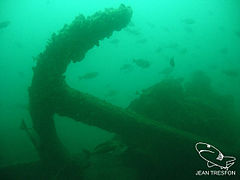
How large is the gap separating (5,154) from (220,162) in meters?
16.3

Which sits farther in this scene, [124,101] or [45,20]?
[45,20]

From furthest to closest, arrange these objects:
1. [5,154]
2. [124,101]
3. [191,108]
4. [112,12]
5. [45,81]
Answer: [124,101] → [5,154] → [191,108] → [112,12] → [45,81]

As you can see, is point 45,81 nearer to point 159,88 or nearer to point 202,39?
point 159,88

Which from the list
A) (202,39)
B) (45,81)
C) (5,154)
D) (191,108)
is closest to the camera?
(45,81)

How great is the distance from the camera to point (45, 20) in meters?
101

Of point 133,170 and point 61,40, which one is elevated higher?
point 61,40

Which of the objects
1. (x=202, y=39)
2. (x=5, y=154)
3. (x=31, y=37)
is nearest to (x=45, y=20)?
(x=31, y=37)

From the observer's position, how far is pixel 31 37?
105 meters

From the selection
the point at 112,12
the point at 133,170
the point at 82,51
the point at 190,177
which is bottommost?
the point at 190,177

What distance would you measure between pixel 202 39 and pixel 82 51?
9540 centimetres

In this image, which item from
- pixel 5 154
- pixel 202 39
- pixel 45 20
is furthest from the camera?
pixel 45 20

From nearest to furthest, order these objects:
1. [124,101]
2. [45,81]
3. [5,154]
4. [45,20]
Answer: [45,81] → [5,154] → [124,101] → [45,20]

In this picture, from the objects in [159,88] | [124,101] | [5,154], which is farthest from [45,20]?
[159,88]

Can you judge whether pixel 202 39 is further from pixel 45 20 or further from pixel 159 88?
pixel 159 88
